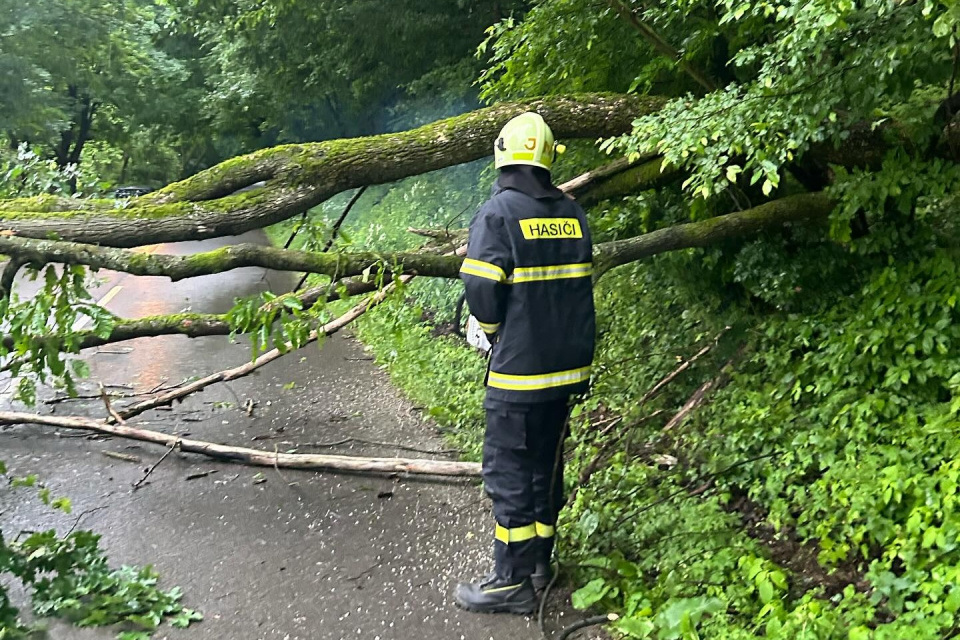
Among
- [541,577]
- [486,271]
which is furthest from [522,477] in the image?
[486,271]

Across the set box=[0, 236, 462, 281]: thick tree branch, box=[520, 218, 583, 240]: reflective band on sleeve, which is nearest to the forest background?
box=[0, 236, 462, 281]: thick tree branch

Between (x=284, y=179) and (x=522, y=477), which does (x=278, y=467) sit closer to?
(x=284, y=179)

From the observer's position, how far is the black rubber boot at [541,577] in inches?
137

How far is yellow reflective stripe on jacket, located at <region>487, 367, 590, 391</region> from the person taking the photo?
3.26m

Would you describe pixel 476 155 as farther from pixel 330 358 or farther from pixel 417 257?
pixel 330 358

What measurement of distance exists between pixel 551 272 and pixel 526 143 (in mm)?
583

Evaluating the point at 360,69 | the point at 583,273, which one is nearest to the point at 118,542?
the point at 583,273

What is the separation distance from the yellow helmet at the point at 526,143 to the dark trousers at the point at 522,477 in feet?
3.60

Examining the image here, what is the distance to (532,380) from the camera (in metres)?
3.26

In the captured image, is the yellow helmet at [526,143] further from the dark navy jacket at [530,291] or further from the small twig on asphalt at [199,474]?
the small twig on asphalt at [199,474]

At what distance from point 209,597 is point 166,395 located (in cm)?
262

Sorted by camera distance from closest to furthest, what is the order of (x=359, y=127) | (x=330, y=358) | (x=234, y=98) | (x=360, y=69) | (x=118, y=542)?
1. (x=118, y=542)
2. (x=330, y=358)
3. (x=360, y=69)
4. (x=359, y=127)
5. (x=234, y=98)

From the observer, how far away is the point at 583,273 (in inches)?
133

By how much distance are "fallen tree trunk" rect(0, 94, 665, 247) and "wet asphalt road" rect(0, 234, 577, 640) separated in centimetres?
121
